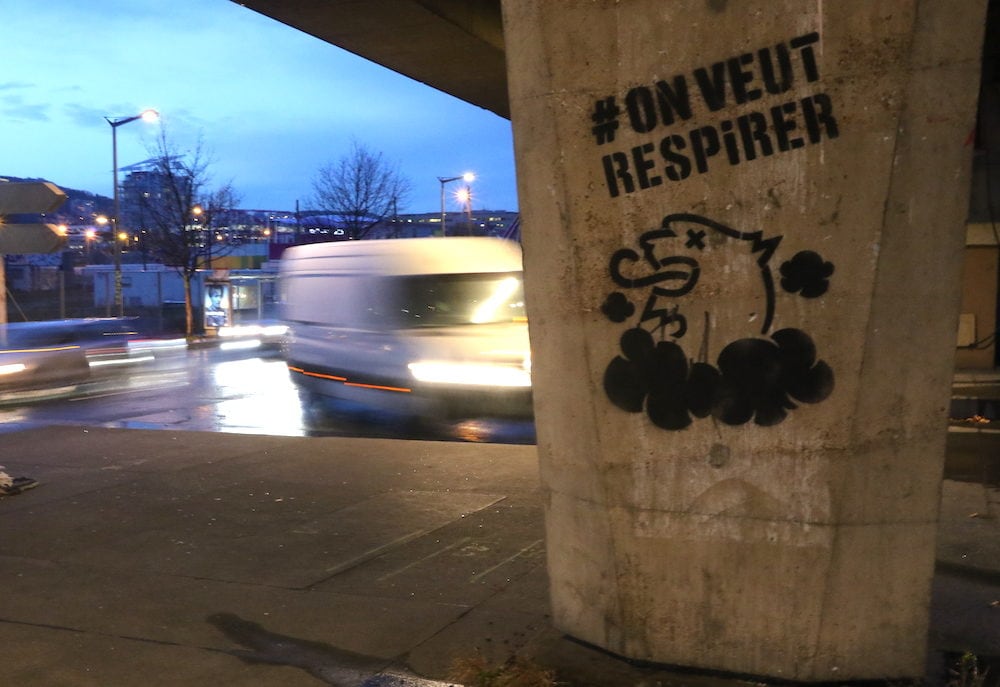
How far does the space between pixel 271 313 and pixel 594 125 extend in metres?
38.0

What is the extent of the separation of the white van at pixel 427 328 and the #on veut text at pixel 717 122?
8102 millimetres

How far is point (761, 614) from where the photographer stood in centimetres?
464

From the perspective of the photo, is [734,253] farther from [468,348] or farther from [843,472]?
[468,348]

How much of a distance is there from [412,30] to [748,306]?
10.1 metres

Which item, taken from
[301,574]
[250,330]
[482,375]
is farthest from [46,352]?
[250,330]

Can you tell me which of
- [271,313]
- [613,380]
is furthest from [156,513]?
[271,313]

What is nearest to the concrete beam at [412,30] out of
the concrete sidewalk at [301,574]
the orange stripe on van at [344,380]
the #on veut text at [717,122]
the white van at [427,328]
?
the white van at [427,328]

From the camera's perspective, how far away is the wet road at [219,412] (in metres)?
14.3

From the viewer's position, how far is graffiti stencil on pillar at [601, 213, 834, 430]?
4547mm

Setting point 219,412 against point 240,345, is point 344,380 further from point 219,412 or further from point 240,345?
point 240,345

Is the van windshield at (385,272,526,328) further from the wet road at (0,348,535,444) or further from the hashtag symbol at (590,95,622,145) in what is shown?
the hashtag symbol at (590,95,622,145)

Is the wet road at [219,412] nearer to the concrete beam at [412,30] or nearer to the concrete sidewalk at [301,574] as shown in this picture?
the concrete sidewalk at [301,574]

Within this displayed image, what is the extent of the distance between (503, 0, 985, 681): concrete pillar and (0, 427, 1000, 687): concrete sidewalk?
0.51 m

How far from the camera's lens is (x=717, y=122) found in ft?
15.3
